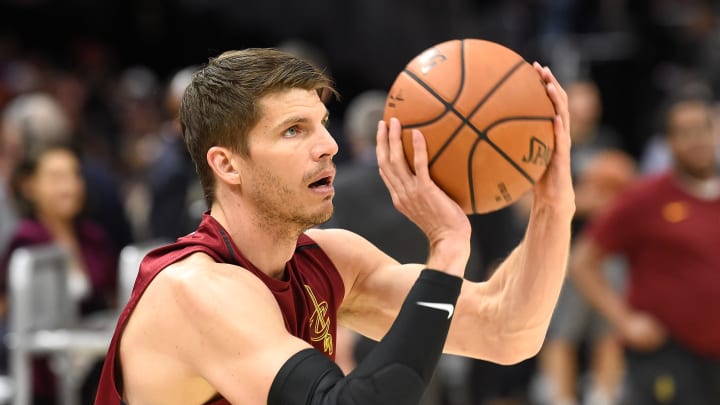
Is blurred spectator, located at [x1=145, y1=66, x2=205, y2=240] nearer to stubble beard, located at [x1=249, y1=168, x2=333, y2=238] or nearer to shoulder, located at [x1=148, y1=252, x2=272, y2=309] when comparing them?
stubble beard, located at [x1=249, y1=168, x2=333, y2=238]

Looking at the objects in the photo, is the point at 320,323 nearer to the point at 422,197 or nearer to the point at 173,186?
the point at 422,197

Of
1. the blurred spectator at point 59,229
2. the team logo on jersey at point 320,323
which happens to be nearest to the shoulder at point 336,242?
the team logo on jersey at point 320,323

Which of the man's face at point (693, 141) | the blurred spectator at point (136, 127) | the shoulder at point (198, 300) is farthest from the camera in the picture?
the blurred spectator at point (136, 127)

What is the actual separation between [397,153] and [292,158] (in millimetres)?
250

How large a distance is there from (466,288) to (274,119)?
0.79 metres

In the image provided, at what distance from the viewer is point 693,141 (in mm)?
6305

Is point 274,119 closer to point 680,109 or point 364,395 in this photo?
point 364,395

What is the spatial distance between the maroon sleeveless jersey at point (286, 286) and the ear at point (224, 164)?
0.45ft

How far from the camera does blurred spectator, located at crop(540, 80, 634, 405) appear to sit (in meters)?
7.85

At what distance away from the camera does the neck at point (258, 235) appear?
2746mm

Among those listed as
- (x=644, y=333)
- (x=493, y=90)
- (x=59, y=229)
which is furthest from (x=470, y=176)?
(x=59, y=229)

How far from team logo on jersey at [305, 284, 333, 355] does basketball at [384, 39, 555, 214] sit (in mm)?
468

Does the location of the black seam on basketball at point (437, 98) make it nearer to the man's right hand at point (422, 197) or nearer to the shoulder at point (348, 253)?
the man's right hand at point (422, 197)

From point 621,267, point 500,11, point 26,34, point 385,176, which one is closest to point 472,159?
point 385,176
